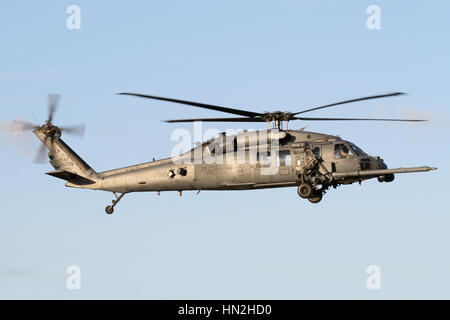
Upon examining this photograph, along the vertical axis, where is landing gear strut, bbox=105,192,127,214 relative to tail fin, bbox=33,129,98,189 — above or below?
below

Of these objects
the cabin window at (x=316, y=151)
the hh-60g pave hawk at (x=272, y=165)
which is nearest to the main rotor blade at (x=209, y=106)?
the hh-60g pave hawk at (x=272, y=165)

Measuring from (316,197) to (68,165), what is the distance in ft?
46.8

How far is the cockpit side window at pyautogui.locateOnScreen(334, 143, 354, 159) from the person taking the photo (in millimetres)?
40031

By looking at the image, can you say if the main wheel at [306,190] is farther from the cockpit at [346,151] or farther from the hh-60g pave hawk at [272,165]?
the cockpit at [346,151]

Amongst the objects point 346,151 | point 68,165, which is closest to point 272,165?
point 346,151

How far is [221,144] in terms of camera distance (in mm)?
40906

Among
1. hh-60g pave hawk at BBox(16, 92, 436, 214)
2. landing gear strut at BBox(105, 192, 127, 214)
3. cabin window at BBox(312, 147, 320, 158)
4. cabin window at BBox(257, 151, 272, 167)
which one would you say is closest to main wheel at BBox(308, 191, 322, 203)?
hh-60g pave hawk at BBox(16, 92, 436, 214)

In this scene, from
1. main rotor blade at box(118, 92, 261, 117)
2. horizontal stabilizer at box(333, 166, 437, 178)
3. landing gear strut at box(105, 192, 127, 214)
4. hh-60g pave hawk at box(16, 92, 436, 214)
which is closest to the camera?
main rotor blade at box(118, 92, 261, 117)

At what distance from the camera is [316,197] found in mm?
40438

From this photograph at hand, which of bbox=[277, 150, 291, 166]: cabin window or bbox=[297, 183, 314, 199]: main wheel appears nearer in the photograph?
bbox=[297, 183, 314, 199]: main wheel

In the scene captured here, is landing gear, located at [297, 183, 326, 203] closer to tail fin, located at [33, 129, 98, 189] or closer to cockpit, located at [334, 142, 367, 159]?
cockpit, located at [334, 142, 367, 159]

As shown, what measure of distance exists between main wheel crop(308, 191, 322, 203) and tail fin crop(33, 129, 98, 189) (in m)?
11.7
